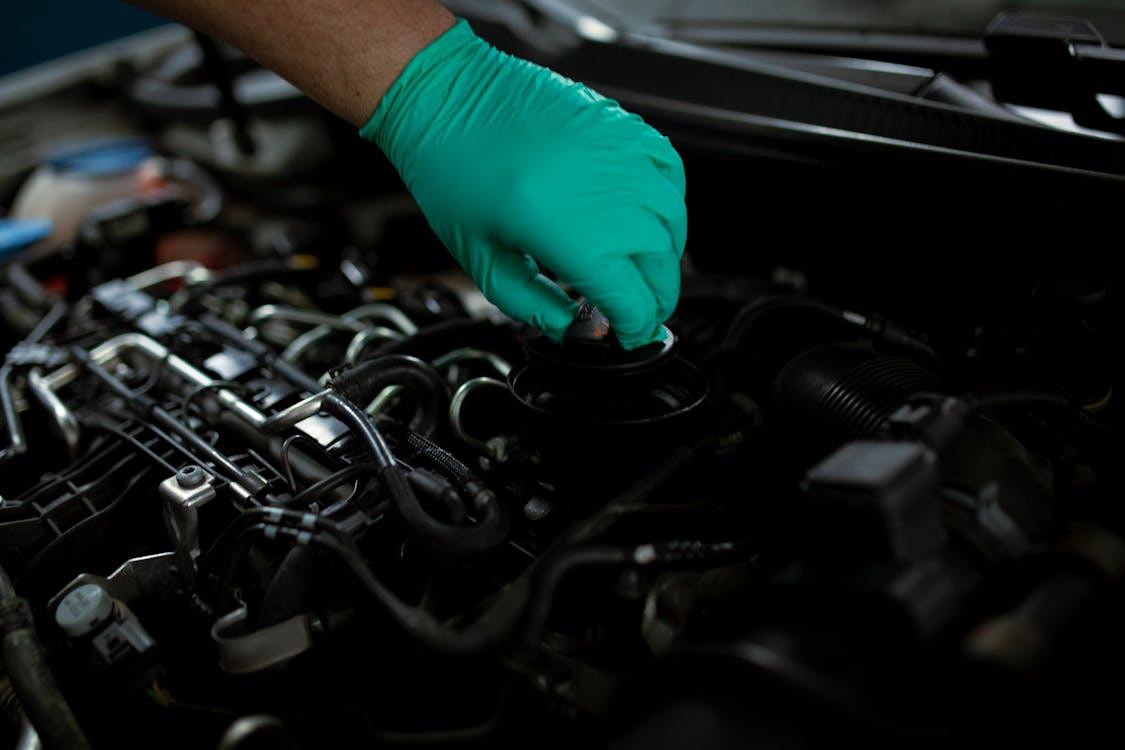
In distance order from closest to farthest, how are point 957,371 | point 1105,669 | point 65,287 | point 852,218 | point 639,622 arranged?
point 1105,669
point 639,622
point 957,371
point 852,218
point 65,287

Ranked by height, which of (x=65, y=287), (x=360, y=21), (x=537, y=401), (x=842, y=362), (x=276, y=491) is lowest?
(x=65, y=287)

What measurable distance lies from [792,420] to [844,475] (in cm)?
36

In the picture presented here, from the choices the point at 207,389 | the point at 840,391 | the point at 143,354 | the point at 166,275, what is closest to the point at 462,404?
the point at 207,389

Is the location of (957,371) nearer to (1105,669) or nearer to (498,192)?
(1105,669)

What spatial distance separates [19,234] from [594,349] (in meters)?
2.05

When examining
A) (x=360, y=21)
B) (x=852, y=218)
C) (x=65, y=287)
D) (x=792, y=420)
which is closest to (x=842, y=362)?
(x=792, y=420)

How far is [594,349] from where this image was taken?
3.61ft

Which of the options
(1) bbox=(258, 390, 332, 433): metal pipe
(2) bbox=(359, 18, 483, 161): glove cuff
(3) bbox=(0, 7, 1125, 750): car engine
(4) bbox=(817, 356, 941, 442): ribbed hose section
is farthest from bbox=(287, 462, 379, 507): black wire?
(4) bbox=(817, 356, 941, 442): ribbed hose section

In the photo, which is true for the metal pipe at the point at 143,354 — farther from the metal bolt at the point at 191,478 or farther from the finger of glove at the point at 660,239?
the finger of glove at the point at 660,239

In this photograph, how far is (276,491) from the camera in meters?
1.11

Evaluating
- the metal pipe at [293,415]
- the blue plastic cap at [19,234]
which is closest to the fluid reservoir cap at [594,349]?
the metal pipe at [293,415]

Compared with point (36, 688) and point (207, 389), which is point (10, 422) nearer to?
point (207, 389)

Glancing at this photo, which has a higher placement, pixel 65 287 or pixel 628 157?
pixel 628 157

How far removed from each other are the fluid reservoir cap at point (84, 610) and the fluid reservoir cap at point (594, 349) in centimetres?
64
